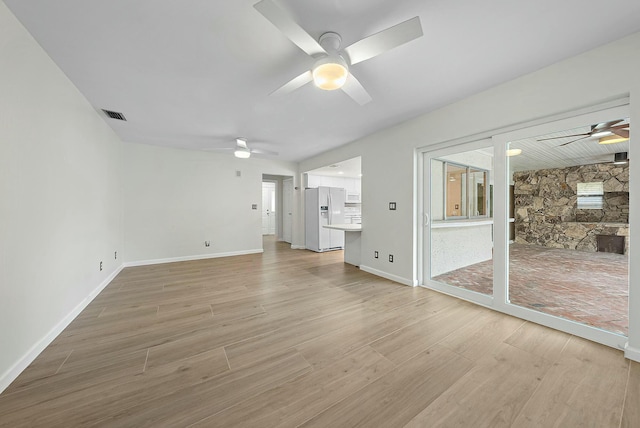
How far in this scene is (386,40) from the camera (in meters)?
1.39

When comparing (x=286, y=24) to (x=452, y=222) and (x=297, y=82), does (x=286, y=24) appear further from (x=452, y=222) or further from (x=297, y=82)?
(x=452, y=222)

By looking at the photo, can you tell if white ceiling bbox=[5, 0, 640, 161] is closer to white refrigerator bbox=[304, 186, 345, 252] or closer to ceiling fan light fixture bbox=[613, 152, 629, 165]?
ceiling fan light fixture bbox=[613, 152, 629, 165]

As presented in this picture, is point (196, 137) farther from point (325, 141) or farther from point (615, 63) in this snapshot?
point (615, 63)

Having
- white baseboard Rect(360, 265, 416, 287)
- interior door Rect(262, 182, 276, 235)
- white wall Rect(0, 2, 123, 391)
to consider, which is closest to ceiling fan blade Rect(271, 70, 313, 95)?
white wall Rect(0, 2, 123, 391)

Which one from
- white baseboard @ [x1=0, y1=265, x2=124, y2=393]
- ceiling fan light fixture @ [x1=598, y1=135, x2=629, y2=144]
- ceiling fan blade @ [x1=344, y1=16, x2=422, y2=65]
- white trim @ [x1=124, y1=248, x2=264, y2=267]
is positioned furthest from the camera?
white trim @ [x1=124, y1=248, x2=264, y2=267]

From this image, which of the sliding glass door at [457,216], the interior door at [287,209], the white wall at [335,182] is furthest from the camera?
the interior door at [287,209]

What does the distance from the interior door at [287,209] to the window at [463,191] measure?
180 inches

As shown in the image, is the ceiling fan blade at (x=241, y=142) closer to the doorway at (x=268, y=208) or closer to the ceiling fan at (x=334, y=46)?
the ceiling fan at (x=334, y=46)

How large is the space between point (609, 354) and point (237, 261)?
5.11 metres

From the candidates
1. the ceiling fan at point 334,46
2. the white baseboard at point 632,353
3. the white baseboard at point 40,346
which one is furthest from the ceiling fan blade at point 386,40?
the white baseboard at point 40,346

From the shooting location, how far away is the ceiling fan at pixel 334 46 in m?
1.25

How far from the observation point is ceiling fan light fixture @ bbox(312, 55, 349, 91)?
5.32 feet

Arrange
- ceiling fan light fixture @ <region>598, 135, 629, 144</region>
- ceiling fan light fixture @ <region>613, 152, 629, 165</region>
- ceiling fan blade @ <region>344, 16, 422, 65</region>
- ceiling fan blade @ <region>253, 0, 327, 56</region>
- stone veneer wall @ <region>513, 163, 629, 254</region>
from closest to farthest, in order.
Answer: ceiling fan blade @ <region>253, 0, 327, 56</region>
ceiling fan blade @ <region>344, 16, 422, 65</region>
ceiling fan light fixture @ <region>598, 135, 629, 144</region>
ceiling fan light fixture @ <region>613, 152, 629, 165</region>
stone veneer wall @ <region>513, 163, 629, 254</region>

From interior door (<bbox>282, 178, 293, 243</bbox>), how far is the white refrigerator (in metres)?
1.03
